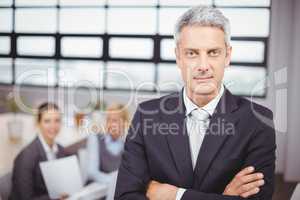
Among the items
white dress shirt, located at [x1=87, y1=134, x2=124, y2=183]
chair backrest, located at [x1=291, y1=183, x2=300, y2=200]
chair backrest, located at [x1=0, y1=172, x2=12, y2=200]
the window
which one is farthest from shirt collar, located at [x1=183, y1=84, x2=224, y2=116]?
chair backrest, located at [x1=0, y1=172, x2=12, y2=200]

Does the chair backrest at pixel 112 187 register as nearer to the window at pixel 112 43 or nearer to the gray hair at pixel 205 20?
the window at pixel 112 43

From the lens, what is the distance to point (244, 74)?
2.12 m

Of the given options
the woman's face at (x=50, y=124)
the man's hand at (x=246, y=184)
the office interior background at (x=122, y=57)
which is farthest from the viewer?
the woman's face at (x=50, y=124)

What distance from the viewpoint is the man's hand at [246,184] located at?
185cm

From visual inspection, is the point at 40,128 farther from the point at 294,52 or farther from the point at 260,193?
the point at 294,52

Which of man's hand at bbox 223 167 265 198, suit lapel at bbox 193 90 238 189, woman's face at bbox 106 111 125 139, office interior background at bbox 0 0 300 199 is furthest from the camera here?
woman's face at bbox 106 111 125 139

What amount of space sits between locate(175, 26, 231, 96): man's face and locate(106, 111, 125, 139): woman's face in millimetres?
427

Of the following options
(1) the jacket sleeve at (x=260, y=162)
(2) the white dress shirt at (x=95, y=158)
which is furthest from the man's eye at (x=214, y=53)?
(2) the white dress shirt at (x=95, y=158)

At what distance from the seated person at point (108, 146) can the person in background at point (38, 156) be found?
0.20 metres

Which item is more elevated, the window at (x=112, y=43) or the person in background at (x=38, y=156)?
the window at (x=112, y=43)

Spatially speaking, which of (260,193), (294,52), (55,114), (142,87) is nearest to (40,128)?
(55,114)

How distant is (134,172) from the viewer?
194 centimetres

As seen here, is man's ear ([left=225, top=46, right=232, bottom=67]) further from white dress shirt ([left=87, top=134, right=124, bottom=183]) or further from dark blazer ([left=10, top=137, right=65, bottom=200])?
dark blazer ([left=10, top=137, right=65, bottom=200])

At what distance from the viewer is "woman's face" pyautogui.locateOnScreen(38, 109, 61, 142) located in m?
2.32
